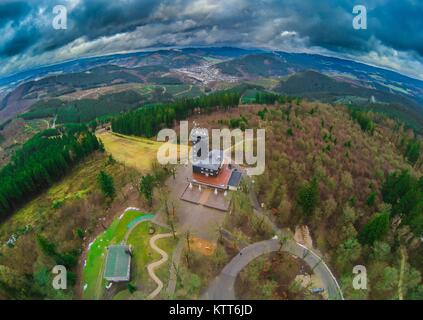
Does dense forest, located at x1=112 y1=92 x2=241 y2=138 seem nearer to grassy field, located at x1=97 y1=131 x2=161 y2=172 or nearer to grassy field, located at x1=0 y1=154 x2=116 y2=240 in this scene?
grassy field, located at x1=97 y1=131 x2=161 y2=172

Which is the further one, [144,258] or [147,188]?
[147,188]

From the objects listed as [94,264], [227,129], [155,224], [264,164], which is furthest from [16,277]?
[227,129]

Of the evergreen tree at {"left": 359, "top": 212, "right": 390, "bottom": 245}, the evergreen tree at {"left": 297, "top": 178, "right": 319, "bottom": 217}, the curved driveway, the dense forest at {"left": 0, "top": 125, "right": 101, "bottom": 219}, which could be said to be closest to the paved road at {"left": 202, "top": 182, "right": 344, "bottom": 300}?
the curved driveway

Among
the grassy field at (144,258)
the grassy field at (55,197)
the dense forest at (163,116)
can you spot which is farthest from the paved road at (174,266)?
the dense forest at (163,116)

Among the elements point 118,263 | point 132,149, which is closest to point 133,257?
point 118,263

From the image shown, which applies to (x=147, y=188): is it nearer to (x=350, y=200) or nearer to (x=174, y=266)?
(x=174, y=266)

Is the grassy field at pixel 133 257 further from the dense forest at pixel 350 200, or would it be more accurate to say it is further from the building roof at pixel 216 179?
the dense forest at pixel 350 200
